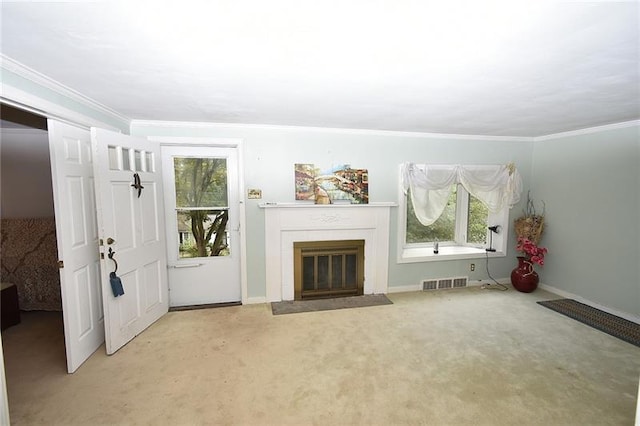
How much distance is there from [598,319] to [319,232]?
10.4 ft

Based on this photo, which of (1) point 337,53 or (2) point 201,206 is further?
(2) point 201,206

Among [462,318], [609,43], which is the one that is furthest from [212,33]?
[462,318]

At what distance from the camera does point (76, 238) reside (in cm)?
220

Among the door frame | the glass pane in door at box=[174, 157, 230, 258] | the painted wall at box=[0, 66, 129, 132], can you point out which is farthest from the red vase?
the painted wall at box=[0, 66, 129, 132]

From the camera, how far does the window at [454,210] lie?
372 cm

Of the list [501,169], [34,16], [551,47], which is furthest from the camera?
[501,169]

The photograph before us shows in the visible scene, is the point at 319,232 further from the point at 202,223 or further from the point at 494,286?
the point at 494,286

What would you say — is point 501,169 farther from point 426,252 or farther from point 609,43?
point 609,43

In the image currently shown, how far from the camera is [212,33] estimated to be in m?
1.31

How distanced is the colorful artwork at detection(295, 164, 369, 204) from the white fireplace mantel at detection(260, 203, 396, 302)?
0.37 ft

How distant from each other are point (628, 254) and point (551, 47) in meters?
3.01

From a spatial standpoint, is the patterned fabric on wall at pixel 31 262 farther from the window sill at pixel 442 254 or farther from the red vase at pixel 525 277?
the red vase at pixel 525 277

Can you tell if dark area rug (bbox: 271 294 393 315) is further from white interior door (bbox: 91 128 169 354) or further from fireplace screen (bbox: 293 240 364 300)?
white interior door (bbox: 91 128 169 354)

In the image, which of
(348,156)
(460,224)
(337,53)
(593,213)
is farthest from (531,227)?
(337,53)
